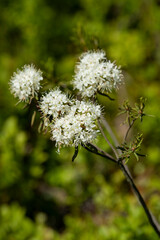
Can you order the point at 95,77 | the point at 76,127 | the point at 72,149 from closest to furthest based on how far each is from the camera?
the point at 76,127 < the point at 95,77 < the point at 72,149

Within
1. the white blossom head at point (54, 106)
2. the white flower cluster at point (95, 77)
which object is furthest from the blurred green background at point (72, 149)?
the white blossom head at point (54, 106)

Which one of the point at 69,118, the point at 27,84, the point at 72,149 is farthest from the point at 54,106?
the point at 72,149

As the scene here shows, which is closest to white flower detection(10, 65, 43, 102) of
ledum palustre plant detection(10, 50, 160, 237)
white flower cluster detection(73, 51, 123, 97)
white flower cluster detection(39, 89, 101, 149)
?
ledum palustre plant detection(10, 50, 160, 237)

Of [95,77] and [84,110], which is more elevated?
[95,77]

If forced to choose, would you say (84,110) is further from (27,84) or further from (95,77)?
(27,84)

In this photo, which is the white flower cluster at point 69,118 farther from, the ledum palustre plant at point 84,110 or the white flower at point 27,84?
the white flower at point 27,84

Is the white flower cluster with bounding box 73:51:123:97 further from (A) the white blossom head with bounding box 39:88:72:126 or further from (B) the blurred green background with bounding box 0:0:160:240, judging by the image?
(B) the blurred green background with bounding box 0:0:160:240

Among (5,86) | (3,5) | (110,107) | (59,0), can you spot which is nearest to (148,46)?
(110,107)
